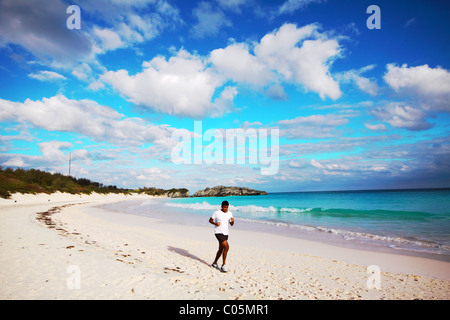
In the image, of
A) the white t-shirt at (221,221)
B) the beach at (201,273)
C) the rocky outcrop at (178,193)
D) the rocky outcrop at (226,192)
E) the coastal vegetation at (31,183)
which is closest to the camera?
the beach at (201,273)

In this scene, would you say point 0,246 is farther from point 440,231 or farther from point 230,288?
point 440,231

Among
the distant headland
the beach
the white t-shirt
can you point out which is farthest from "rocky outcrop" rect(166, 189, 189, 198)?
the white t-shirt

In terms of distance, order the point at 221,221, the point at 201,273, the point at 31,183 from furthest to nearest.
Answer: the point at 31,183, the point at 221,221, the point at 201,273

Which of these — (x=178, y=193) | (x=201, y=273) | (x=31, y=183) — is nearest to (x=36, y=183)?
(x=31, y=183)

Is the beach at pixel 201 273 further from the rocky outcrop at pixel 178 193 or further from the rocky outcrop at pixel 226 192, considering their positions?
the rocky outcrop at pixel 226 192

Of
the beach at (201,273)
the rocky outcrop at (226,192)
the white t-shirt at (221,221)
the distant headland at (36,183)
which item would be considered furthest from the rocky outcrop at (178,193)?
the white t-shirt at (221,221)

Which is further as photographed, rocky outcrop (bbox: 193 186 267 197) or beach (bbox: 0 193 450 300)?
rocky outcrop (bbox: 193 186 267 197)

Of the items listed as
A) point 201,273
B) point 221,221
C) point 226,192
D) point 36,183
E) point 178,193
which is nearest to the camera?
point 201,273

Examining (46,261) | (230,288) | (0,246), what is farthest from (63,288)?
(0,246)

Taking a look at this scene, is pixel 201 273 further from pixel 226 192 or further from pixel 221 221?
pixel 226 192

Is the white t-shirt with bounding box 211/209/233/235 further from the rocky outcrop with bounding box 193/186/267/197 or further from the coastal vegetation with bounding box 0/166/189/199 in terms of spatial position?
the rocky outcrop with bounding box 193/186/267/197

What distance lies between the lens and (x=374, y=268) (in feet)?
26.0

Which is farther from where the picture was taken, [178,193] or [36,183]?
[178,193]

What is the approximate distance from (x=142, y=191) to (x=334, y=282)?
142586mm
